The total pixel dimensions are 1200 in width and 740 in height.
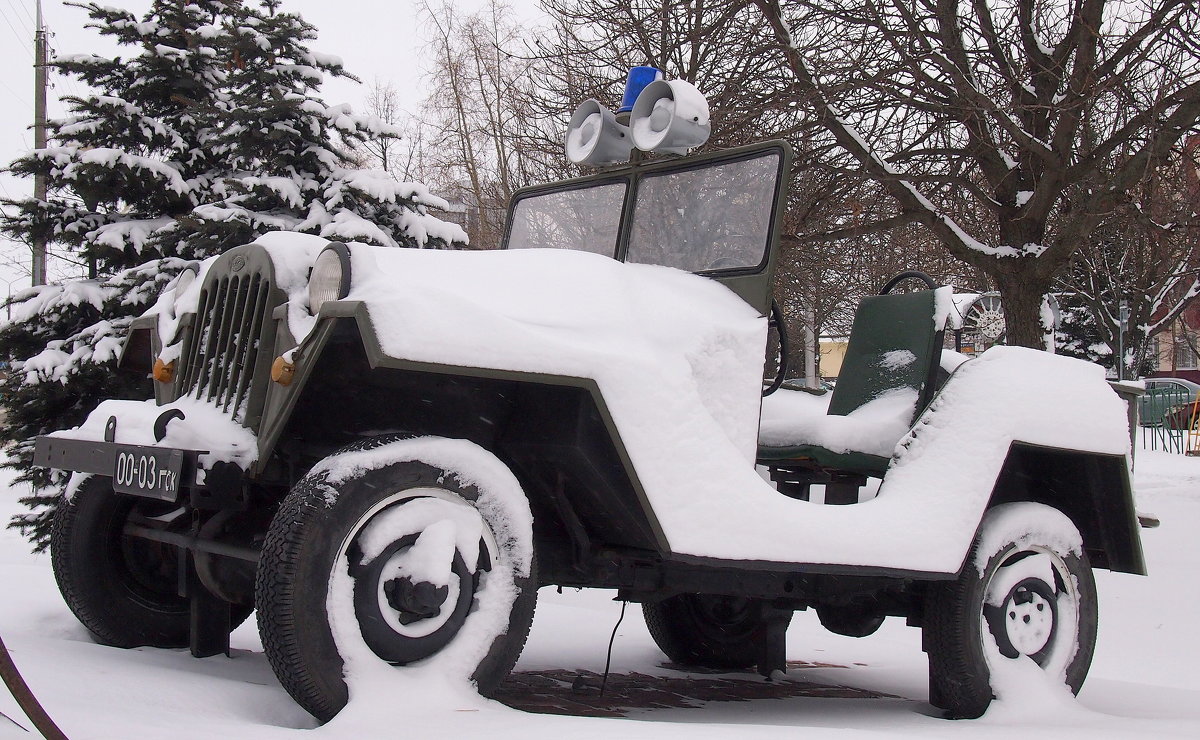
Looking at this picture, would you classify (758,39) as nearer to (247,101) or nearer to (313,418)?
(247,101)

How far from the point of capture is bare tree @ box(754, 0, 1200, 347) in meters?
8.88

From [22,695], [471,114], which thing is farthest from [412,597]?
[471,114]

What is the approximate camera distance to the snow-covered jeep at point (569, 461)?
2947mm

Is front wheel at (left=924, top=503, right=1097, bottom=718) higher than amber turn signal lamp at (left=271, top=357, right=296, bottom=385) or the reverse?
the reverse

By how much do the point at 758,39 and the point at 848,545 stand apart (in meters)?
7.66

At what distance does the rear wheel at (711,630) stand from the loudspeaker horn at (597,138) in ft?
6.96

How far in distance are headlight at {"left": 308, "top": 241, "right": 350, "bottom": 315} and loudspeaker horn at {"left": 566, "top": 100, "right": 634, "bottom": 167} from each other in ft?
5.37

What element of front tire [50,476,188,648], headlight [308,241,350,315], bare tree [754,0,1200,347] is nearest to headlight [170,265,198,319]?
front tire [50,476,188,648]

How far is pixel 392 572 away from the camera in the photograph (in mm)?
2953

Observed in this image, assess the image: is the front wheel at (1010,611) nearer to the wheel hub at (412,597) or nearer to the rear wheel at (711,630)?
the rear wheel at (711,630)

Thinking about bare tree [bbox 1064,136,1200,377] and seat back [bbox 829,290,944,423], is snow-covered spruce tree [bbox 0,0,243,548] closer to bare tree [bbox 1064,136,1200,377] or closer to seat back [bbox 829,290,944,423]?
seat back [bbox 829,290,944,423]

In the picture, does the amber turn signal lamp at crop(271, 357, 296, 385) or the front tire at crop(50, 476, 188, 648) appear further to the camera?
the front tire at crop(50, 476, 188, 648)

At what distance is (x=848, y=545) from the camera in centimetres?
372

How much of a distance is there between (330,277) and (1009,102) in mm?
7853
